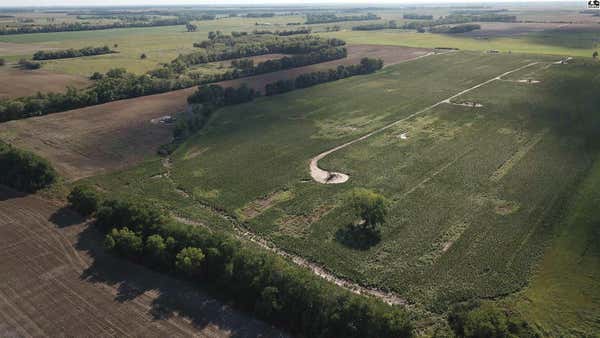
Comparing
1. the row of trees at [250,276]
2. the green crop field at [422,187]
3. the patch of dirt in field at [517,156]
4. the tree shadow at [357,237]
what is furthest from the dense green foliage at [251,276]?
the patch of dirt in field at [517,156]

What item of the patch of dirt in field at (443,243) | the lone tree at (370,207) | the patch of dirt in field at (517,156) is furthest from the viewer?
the patch of dirt in field at (517,156)

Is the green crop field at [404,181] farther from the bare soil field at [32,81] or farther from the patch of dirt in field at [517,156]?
the bare soil field at [32,81]

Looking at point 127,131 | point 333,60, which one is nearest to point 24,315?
point 127,131

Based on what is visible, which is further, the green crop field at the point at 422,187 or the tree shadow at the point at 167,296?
the green crop field at the point at 422,187

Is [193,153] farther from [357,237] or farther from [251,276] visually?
[251,276]

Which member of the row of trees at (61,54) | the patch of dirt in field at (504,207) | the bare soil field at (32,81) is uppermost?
the row of trees at (61,54)

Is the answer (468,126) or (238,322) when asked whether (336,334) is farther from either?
(468,126)

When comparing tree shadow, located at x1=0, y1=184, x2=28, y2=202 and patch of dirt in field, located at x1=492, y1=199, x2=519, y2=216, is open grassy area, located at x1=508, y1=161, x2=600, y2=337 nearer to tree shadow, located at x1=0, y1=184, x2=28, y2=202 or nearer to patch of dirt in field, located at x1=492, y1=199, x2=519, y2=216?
patch of dirt in field, located at x1=492, y1=199, x2=519, y2=216
